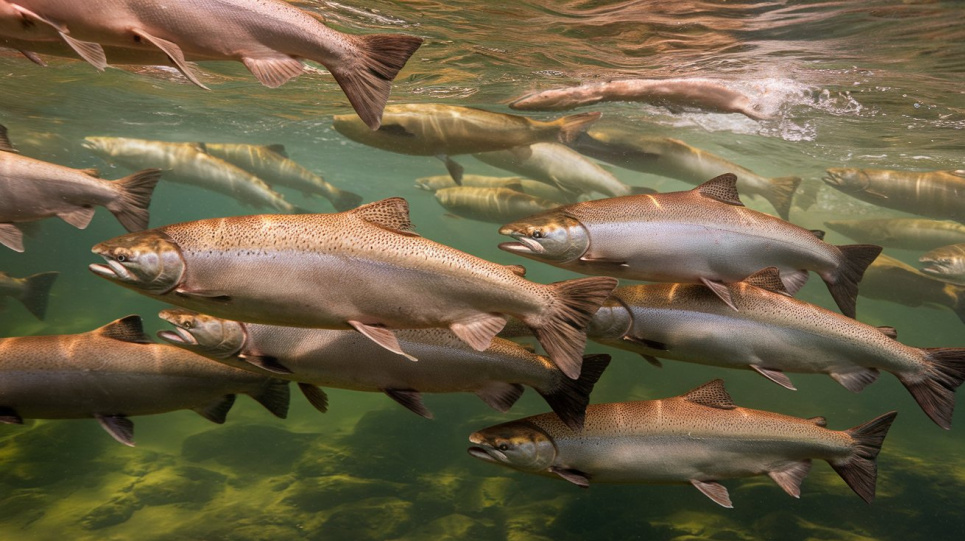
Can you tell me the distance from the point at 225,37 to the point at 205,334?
169cm

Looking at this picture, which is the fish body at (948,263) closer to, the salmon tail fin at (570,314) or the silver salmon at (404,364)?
the silver salmon at (404,364)

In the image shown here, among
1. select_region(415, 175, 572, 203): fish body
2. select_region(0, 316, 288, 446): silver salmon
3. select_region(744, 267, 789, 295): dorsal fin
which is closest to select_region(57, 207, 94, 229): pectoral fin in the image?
select_region(0, 316, 288, 446): silver salmon

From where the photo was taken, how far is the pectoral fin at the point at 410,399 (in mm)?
3346

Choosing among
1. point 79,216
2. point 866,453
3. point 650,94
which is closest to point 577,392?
point 866,453

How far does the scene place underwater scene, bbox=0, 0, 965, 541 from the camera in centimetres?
286

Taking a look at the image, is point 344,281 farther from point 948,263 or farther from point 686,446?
point 948,263

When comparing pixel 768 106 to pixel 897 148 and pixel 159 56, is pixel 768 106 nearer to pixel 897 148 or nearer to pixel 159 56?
pixel 897 148

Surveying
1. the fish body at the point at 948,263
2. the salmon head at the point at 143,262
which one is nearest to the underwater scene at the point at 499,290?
the salmon head at the point at 143,262

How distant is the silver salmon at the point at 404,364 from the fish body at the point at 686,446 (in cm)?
52

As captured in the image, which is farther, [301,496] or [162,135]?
[162,135]

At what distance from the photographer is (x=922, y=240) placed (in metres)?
14.6

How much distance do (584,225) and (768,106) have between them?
11.9m

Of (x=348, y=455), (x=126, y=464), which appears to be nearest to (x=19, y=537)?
(x=126, y=464)

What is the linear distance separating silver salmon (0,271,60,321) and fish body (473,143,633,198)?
8019 mm
